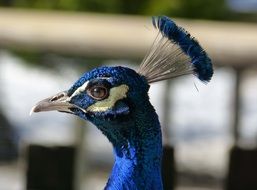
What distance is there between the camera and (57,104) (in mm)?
1537

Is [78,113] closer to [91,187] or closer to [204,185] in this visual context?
[91,187]

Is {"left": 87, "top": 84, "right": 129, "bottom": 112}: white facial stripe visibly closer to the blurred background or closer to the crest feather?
the crest feather

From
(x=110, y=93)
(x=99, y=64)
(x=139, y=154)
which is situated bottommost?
(x=139, y=154)

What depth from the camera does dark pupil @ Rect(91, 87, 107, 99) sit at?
59.4 inches

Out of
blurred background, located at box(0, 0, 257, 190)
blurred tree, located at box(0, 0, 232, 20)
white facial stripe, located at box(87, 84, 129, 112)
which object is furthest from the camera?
blurred tree, located at box(0, 0, 232, 20)

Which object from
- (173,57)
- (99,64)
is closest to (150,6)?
(99,64)

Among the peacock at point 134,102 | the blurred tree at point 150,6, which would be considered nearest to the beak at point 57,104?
the peacock at point 134,102

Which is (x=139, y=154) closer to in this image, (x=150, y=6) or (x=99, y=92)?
(x=99, y=92)

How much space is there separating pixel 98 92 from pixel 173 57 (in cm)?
16

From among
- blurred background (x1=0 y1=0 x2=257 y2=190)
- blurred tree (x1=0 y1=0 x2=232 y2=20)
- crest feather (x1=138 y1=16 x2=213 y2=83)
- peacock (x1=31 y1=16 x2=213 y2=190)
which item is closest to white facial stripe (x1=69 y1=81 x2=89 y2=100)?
peacock (x1=31 y1=16 x2=213 y2=190)

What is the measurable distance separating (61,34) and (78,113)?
132 cm

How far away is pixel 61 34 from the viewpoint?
284 cm

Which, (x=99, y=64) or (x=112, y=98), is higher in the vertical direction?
(x=99, y=64)

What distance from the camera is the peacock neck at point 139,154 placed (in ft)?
4.96
